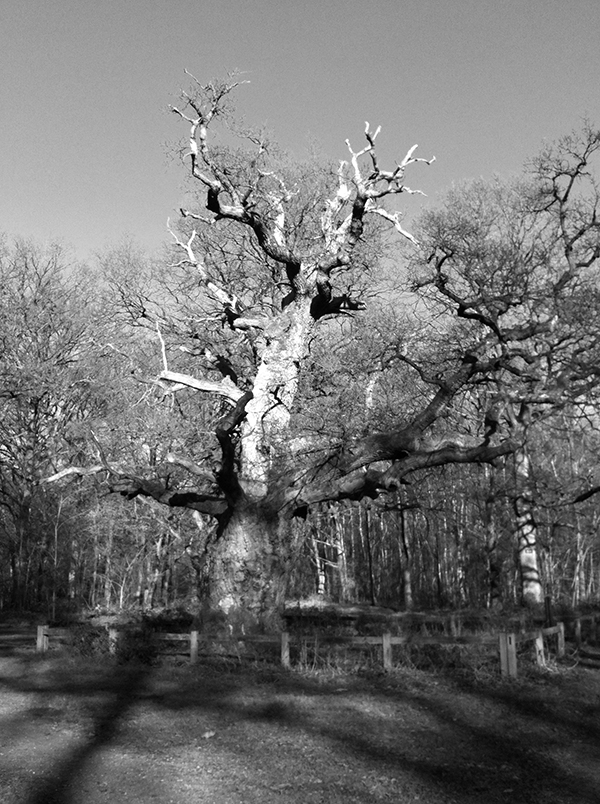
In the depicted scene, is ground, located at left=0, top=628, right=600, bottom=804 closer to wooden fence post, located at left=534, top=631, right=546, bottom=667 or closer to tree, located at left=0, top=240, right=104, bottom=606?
wooden fence post, located at left=534, top=631, right=546, bottom=667

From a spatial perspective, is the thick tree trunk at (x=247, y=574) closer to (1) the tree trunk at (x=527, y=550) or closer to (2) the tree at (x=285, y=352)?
(2) the tree at (x=285, y=352)

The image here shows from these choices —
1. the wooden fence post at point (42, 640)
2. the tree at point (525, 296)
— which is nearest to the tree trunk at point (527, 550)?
the tree at point (525, 296)

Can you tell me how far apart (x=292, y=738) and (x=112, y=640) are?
7.18m

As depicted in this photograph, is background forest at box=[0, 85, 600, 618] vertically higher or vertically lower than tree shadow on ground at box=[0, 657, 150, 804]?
higher

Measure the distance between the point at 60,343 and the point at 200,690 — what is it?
21477 mm

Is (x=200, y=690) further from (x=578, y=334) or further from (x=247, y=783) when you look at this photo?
(x=578, y=334)

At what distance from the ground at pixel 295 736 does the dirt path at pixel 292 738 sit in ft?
0.08

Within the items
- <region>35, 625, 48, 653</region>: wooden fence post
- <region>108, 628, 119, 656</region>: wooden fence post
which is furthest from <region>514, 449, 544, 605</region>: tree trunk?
<region>35, 625, 48, 653</region>: wooden fence post

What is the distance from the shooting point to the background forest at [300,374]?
17.1 m

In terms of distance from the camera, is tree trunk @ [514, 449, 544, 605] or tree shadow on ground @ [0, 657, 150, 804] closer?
tree shadow on ground @ [0, 657, 150, 804]

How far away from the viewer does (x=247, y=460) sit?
17.5 m

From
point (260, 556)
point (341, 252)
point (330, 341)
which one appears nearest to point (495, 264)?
point (341, 252)

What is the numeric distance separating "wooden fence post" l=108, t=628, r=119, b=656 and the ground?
1100 millimetres

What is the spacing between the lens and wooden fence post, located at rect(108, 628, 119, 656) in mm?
14349
